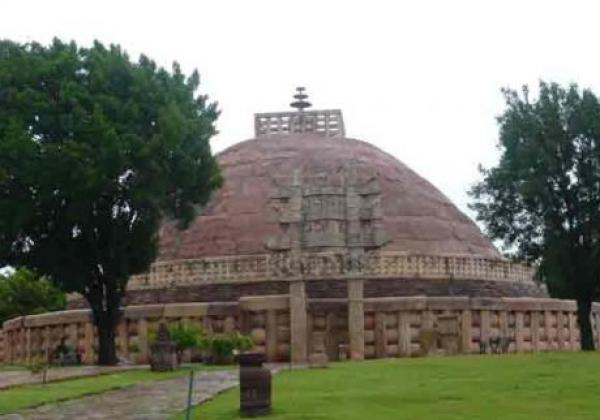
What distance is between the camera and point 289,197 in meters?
24.8

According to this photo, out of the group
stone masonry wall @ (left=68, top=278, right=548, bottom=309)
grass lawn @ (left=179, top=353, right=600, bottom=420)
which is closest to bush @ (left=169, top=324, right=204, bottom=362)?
grass lawn @ (left=179, top=353, right=600, bottom=420)

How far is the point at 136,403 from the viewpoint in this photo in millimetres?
12758

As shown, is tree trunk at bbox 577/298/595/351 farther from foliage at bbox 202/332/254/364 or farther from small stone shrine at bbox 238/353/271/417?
small stone shrine at bbox 238/353/271/417

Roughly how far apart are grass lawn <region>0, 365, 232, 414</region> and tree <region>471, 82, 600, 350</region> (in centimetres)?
971

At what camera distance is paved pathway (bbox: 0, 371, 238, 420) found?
11.3m

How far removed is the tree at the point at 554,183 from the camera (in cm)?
2469

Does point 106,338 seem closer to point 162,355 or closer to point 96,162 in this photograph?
point 162,355

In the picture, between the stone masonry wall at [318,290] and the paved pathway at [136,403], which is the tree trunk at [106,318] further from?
the paved pathway at [136,403]

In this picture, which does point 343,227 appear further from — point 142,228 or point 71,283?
point 71,283

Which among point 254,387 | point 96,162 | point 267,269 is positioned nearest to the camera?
point 254,387

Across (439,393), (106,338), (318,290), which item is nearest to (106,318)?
(106,338)

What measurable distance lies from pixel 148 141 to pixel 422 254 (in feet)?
34.0

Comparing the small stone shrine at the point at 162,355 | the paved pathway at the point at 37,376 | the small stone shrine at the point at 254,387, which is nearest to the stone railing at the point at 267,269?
the small stone shrine at the point at 162,355

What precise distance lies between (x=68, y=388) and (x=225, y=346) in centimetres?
776
